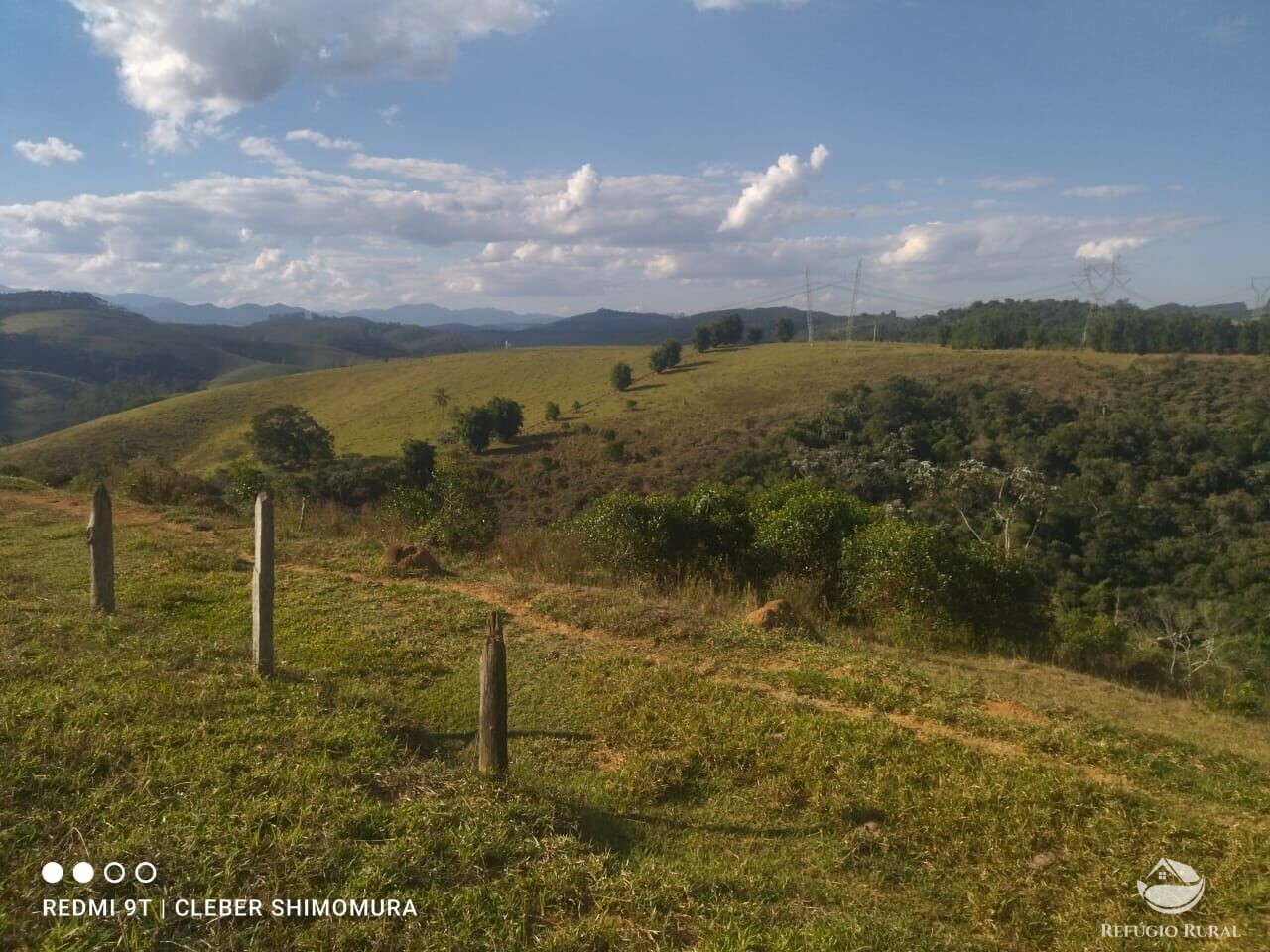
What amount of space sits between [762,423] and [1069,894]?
4403 centimetres

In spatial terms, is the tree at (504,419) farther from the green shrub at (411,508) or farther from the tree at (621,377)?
the green shrub at (411,508)

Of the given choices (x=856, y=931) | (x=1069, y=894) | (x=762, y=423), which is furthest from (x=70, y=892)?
(x=762, y=423)

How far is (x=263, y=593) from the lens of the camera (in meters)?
6.20

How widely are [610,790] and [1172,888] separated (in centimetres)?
334

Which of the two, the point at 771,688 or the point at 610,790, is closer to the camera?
the point at 610,790

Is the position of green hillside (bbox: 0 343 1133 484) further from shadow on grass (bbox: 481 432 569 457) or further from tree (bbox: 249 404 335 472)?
tree (bbox: 249 404 335 472)

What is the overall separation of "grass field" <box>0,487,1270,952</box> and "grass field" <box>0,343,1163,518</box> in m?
27.5

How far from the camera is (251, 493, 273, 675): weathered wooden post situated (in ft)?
20.1

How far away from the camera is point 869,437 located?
1578 inches

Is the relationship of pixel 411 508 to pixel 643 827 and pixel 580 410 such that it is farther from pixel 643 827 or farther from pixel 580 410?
pixel 580 410

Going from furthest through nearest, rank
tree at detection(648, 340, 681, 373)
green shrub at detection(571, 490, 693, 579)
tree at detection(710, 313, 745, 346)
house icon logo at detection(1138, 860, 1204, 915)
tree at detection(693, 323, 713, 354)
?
tree at detection(710, 313, 745, 346), tree at detection(693, 323, 713, 354), tree at detection(648, 340, 681, 373), green shrub at detection(571, 490, 693, 579), house icon logo at detection(1138, 860, 1204, 915)

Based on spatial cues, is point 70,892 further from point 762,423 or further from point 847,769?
point 762,423

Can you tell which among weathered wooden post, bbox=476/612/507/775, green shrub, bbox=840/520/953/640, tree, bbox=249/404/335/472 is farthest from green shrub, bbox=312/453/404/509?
weathered wooden post, bbox=476/612/507/775

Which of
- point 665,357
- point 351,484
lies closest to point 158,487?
point 351,484
